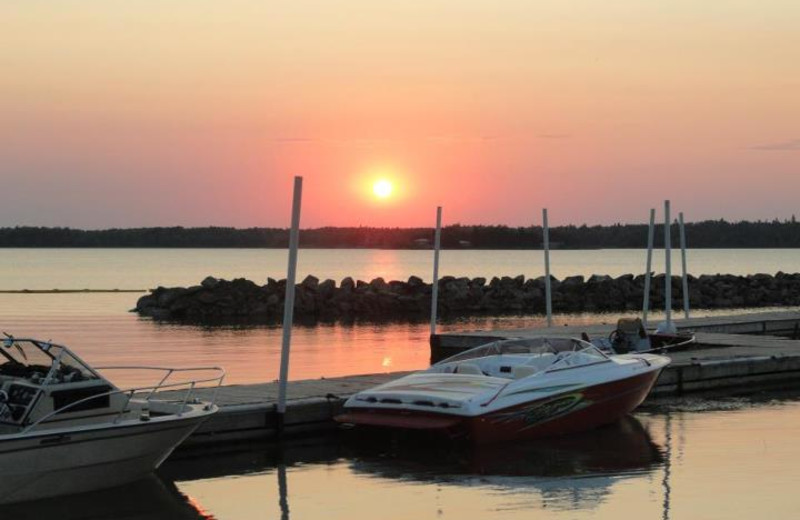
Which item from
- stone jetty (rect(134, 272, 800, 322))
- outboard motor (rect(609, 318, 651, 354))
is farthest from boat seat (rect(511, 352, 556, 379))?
stone jetty (rect(134, 272, 800, 322))

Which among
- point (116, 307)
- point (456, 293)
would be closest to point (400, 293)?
point (456, 293)

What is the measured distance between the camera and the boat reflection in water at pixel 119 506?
12461 millimetres

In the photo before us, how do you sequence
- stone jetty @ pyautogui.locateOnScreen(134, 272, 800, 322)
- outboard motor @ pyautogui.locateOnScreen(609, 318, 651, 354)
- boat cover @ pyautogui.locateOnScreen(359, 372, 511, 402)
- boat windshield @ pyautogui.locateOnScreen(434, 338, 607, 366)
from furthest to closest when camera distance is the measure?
stone jetty @ pyautogui.locateOnScreen(134, 272, 800, 322) < outboard motor @ pyautogui.locateOnScreen(609, 318, 651, 354) < boat windshield @ pyautogui.locateOnScreen(434, 338, 607, 366) < boat cover @ pyautogui.locateOnScreen(359, 372, 511, 402)

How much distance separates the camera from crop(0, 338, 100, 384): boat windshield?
41.9 feet

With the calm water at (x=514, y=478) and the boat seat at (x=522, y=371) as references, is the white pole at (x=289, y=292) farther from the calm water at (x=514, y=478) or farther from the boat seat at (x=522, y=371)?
the boat seat at (x=522, y=371)

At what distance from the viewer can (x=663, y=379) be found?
2100 centimetres

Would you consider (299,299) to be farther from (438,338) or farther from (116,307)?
(438,338)

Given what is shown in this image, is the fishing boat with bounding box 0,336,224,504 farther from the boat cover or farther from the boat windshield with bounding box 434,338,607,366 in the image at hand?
the boat windshield with bounding box 434,338,607,366

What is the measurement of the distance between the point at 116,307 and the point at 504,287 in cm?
1694

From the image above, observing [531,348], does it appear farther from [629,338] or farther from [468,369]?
[629,338]

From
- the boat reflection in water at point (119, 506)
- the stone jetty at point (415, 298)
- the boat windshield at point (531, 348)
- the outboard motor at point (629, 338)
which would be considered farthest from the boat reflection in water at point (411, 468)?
the stone jetty at point (415, 298)

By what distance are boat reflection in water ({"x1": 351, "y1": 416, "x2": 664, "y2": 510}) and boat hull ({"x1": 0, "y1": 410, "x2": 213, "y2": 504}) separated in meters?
2.54

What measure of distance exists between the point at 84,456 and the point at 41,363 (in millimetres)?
1072

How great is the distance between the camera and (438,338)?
2756 cm
